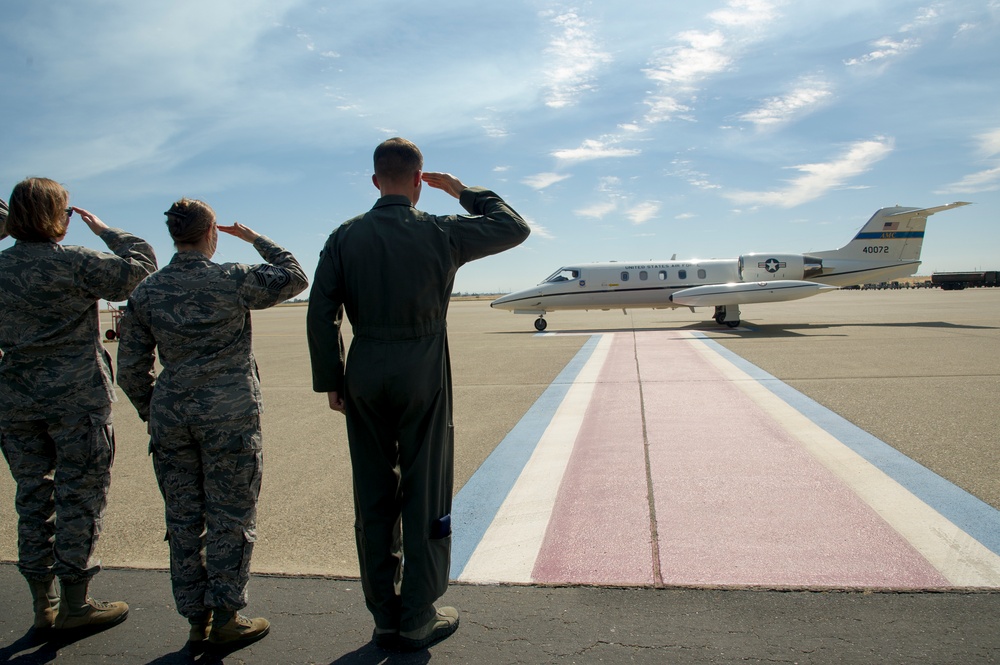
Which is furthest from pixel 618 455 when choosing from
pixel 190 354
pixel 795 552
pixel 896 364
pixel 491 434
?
pixel 896 364

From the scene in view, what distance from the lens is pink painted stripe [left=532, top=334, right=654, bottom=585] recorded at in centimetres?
338

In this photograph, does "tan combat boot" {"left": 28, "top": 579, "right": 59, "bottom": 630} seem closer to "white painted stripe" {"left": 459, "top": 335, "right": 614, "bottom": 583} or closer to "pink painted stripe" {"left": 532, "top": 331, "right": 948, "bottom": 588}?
"white painted stripe" {"left": 459, "top": 335, "right": 614, "bottom": 583}

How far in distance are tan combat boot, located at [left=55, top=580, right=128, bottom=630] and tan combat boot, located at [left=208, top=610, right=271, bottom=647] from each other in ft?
2.03

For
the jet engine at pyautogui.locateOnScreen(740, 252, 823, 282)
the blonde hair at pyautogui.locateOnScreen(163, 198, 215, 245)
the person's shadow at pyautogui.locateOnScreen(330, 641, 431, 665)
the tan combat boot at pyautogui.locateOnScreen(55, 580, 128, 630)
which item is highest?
the jet engine at pyautogui.locateOnScreen(740, 252, 823, 282)

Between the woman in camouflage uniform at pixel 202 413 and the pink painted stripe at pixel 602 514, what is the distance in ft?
4.94

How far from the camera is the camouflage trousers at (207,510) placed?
275 centimetres

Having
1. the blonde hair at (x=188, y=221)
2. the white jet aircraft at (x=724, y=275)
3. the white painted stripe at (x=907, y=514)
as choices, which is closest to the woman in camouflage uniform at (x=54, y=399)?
the blonde hair at (x=188, y=221)

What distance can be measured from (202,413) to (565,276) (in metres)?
19.3

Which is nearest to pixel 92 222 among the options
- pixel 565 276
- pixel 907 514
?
pixel 907 514

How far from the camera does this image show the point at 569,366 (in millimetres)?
11977

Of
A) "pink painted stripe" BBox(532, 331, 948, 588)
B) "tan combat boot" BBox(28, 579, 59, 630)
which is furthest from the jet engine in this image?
"tan combat boot" BBox(28, 579, 59, 630)

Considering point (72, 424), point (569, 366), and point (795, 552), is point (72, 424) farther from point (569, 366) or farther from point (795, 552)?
point (569, 366)

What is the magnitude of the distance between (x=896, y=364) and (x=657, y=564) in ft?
30.4

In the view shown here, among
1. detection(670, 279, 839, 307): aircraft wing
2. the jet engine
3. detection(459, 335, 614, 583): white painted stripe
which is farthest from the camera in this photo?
the jet engine
